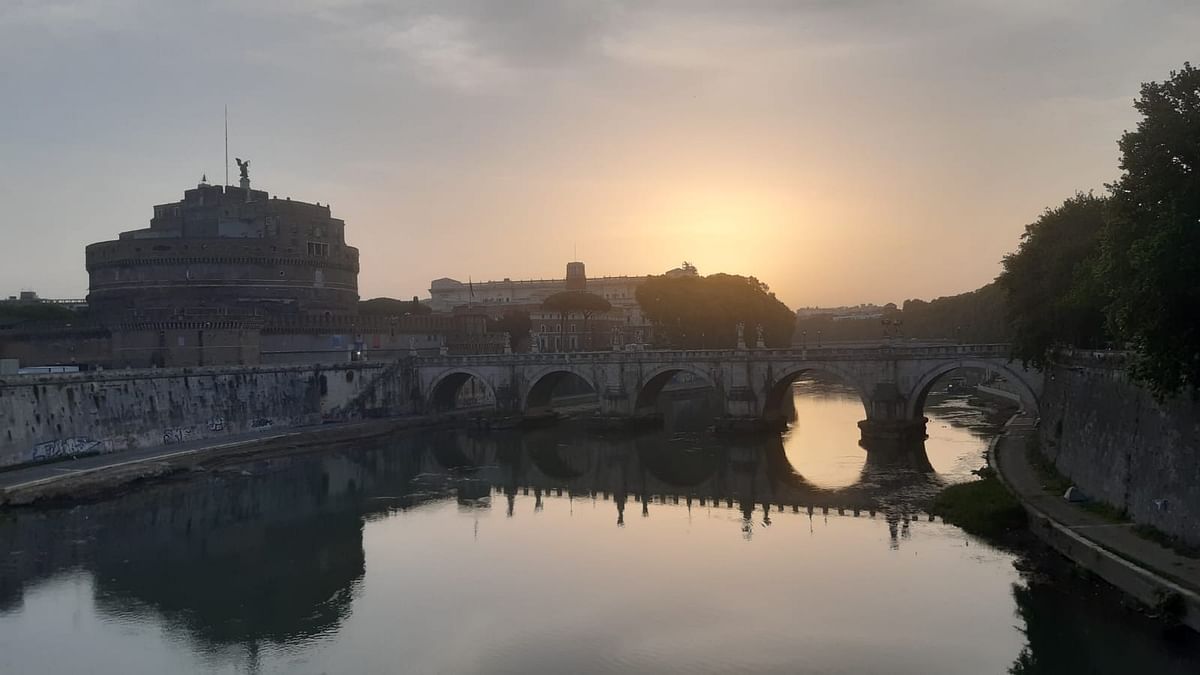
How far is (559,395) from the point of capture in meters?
63.7

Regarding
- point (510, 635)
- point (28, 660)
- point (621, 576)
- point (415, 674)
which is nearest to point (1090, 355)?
point (621, 576)

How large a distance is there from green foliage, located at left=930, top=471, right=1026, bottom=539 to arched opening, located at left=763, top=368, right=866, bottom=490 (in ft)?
15.7

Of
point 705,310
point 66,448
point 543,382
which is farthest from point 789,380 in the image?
point 66,448

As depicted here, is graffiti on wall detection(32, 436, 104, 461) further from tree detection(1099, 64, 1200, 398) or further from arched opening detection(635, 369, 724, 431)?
tree detection(1099, 64, 1200, 398)

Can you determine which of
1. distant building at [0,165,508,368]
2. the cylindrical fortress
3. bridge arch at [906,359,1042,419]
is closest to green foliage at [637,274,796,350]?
distant building at [0,165,508,368]

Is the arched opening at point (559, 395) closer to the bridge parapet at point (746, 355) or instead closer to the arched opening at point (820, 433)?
the bridge parapet at point (746, 355)

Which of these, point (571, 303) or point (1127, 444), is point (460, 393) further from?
point (1127, 444)

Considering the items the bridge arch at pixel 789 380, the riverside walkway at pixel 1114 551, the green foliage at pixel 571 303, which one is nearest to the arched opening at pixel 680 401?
the bridge arch at pixel 789 380

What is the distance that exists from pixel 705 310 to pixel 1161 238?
156 feet

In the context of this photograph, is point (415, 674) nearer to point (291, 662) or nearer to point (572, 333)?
point (291, 662)

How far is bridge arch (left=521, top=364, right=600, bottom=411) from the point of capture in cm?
4781

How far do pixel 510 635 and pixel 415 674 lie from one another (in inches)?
86.4

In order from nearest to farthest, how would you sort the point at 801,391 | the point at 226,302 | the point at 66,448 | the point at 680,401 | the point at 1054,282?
the point at 1054,282 < the point at 66,448 < the point at 226,302 < the point at 680,401 < the point at 801,391

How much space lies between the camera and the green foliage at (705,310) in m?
62.3
